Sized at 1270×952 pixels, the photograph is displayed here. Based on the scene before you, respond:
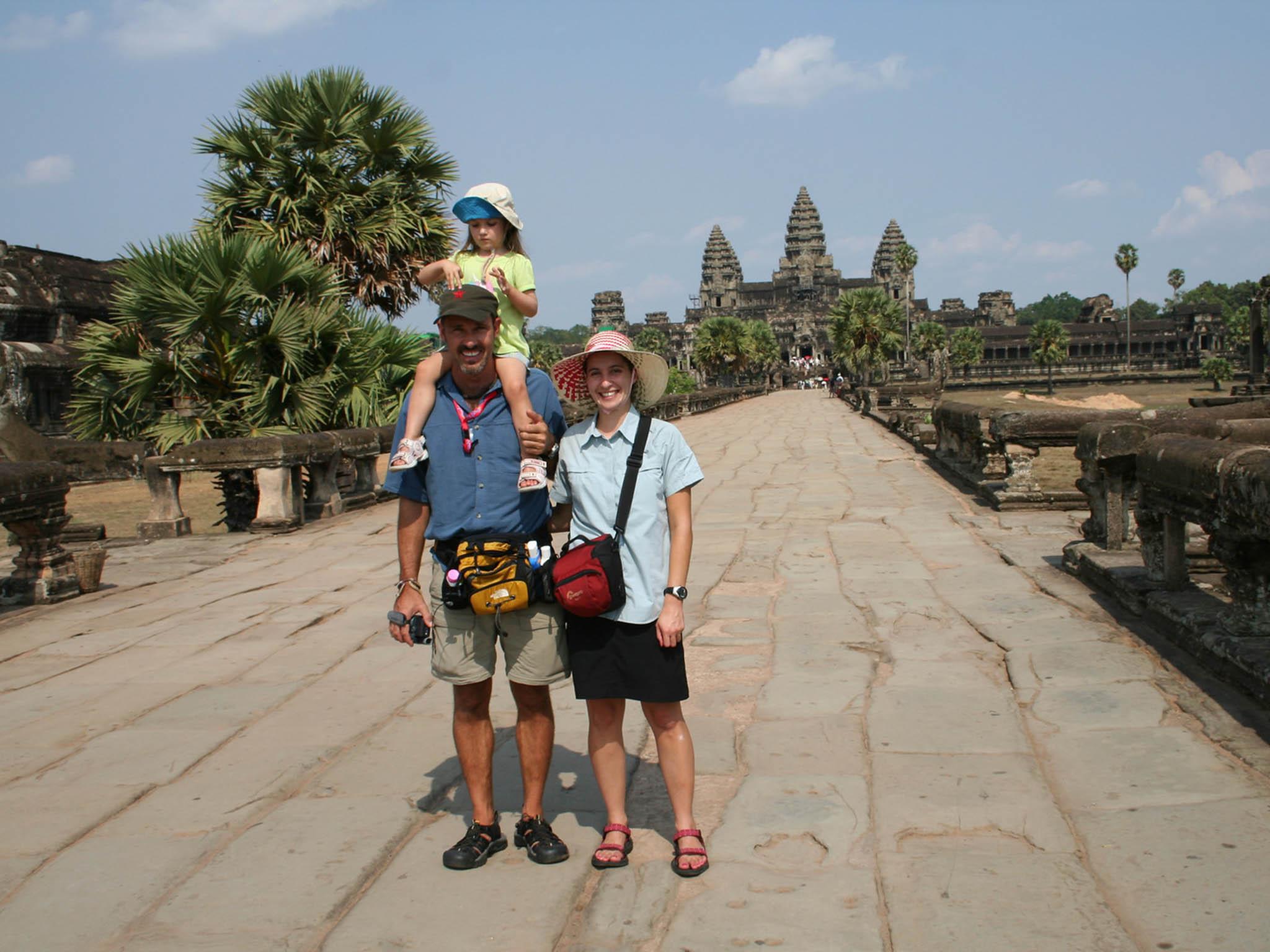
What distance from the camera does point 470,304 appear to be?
3168 mm

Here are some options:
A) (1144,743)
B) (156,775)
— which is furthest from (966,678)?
(156,775)

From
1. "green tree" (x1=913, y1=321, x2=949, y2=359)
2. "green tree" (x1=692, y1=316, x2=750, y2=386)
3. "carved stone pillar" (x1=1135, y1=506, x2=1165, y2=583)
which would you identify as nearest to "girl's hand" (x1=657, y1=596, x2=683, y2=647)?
"carved stone pillar" (x1=1135, y1=506, x2=1165, y2=583)

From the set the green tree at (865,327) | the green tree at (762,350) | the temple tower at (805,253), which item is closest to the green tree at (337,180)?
the green tree at (865,327)

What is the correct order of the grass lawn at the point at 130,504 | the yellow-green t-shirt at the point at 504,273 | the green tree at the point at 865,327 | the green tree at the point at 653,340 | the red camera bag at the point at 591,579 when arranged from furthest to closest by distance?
the green tree at the point at 653,340
the green tree at the point at 865,327
the grass lawn at the point at 130,504
the yellow-green t-shirt at the point at 504,273
the red camera bag at the point at 591,579

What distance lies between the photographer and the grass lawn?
12.6m

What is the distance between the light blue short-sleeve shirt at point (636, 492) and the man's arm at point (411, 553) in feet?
1.48

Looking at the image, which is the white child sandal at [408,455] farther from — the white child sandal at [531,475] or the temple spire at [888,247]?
the temple spire at [888,247]

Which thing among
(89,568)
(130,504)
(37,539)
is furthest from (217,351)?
(130,504)

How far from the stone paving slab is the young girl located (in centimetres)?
113

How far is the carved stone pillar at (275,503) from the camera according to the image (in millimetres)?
9953

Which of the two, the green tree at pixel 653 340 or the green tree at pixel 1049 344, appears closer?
the green tree at pixel 1049 344

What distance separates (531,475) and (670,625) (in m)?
0.57

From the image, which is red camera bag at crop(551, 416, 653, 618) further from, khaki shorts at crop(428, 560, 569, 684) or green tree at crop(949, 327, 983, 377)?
green tree at crop(949, 327, 983, 377)

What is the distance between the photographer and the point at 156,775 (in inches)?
152
